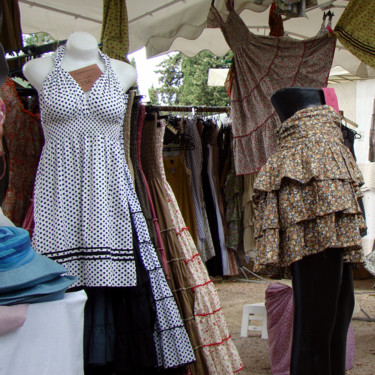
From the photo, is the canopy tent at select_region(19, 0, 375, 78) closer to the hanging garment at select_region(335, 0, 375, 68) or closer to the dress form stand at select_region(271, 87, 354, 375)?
the hanging garment at select_region(335, 0, 375, 68)

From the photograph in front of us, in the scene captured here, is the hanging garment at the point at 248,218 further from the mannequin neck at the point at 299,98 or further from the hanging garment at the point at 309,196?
the hanging garment at the point at 309,196

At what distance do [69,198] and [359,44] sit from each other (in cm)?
228

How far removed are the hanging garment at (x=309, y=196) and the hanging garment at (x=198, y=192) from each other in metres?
2.79

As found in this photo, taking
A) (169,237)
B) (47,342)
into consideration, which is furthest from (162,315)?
(47,342)

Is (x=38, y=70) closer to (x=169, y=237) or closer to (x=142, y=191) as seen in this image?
(x=142, y=191)

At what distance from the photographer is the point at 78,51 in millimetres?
2369

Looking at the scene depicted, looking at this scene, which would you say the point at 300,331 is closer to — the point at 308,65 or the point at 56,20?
the point at 308,65

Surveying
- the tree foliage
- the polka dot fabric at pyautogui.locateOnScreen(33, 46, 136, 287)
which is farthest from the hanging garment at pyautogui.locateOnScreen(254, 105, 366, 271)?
the tree foliage

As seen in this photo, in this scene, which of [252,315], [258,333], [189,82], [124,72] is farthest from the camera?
[189,82]

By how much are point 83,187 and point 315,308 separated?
1.14m

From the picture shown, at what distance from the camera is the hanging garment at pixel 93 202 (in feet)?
6.95

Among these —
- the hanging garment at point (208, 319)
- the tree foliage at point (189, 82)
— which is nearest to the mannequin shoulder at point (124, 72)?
the hanging garment at point (208, 319)

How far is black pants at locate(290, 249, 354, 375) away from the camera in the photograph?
2.16 m

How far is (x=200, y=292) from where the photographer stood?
2.61 meters
